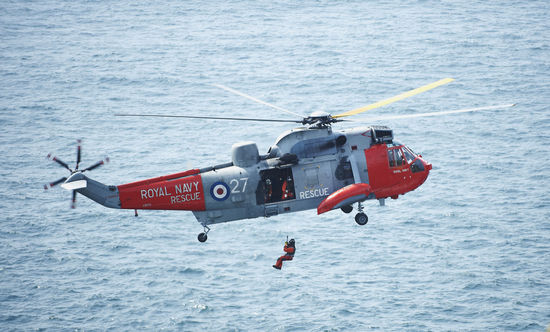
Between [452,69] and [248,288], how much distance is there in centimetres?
9645

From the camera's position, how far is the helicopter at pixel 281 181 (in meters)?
43.2

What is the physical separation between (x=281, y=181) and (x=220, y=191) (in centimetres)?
342

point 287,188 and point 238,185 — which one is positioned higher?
point 238,185

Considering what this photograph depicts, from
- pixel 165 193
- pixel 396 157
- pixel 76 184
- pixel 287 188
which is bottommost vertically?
pixel 287 188

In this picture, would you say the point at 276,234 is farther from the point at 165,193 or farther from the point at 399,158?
the point at 165,193

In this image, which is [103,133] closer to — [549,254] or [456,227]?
[456,227]

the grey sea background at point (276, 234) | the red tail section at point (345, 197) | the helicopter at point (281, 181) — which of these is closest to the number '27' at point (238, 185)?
the helicopter at point (281, 181)

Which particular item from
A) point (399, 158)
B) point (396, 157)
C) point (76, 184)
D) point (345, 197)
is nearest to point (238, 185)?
point (345, 197)

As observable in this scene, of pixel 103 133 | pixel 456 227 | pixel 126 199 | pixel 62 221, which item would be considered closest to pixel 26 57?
pixel 103 133

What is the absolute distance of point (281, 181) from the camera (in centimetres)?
4391

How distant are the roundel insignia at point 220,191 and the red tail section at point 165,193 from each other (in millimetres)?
611

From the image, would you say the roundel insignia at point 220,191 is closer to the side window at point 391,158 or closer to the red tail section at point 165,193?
the red tail section at point 165,193

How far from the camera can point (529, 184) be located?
391ft

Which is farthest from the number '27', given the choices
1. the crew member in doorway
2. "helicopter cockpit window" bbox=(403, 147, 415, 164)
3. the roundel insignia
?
"helicopter cockpit window" bbox=(403, 147, 415, 164)
